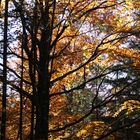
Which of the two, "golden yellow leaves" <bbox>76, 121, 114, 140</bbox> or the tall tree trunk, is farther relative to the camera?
"golden yellow leaves" <bbox>76, 121, 114, 140</bbox>

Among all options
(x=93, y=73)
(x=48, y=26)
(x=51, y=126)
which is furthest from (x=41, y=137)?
(x=93, y=73)

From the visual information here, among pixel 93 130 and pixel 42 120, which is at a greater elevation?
pixel 42 120

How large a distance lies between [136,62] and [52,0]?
141 inches

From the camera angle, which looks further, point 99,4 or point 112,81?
point 112,81

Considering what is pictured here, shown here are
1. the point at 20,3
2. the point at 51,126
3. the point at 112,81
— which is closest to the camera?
the point at 20,3

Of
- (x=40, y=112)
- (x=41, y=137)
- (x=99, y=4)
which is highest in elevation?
(x=99, y=4)

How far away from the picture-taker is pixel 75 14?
11.4m

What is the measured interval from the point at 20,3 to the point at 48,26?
5.45 feet

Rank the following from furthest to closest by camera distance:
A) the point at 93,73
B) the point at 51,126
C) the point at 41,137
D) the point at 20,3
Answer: the point at 93,73 < the point at 51,126 < the point at 41,137 < the point at 20,3

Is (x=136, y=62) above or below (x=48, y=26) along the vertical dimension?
below

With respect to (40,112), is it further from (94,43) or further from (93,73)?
(93,73)

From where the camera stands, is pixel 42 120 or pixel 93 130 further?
pixel 93 130

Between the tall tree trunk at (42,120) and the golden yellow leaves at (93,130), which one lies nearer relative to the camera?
the tall tree trunk at (42,120)

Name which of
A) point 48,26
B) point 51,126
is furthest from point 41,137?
point 51,126
